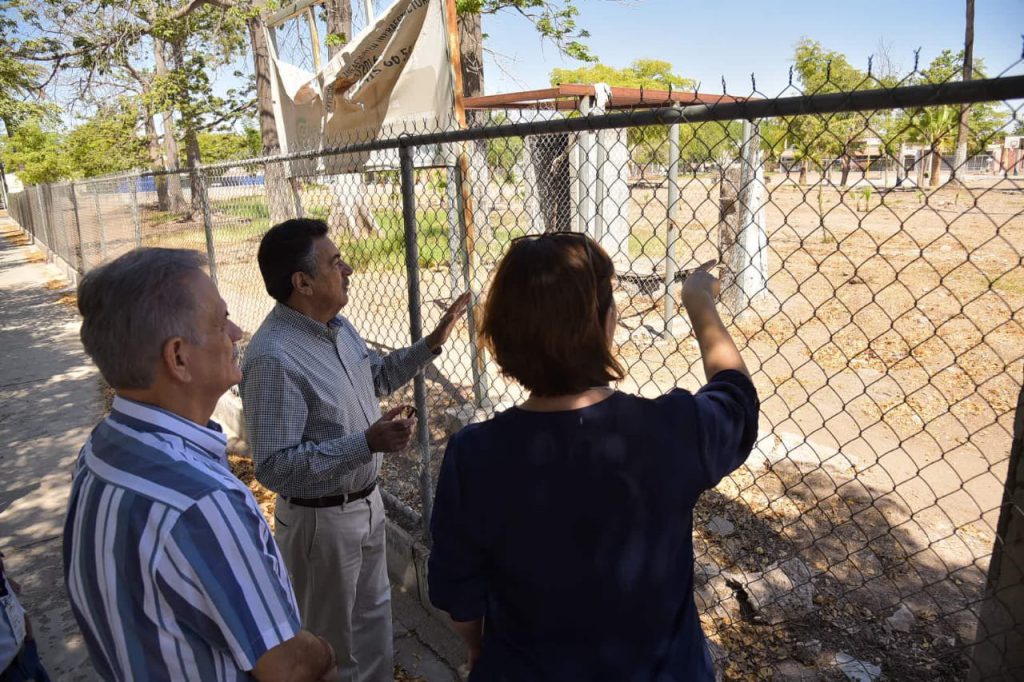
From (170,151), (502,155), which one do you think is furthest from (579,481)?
(170,151)

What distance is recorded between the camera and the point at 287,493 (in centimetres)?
241

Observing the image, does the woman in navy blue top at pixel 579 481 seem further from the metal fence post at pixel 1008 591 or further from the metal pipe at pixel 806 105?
the metal fence post at pixel 1008 591

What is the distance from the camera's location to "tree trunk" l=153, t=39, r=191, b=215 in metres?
20.0

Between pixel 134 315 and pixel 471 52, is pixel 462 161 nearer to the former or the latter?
pixel 134 315

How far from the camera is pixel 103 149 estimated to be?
97.3 ft

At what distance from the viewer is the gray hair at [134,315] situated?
1.35 m

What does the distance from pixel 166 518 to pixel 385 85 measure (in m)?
4.19

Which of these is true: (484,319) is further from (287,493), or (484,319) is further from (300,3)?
(300,3)

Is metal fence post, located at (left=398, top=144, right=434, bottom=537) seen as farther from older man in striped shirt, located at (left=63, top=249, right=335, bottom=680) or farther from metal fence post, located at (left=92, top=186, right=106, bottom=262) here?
metal fence post, located at (left=92, top=186, right=106, bottom=262)

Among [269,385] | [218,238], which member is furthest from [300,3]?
[269,385]

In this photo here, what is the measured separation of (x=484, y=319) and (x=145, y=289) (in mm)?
675

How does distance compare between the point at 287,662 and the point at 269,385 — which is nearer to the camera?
the point at 287,662

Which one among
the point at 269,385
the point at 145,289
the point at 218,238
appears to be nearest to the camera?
the point at 145,289

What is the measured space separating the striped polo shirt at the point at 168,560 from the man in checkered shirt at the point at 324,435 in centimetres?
87
